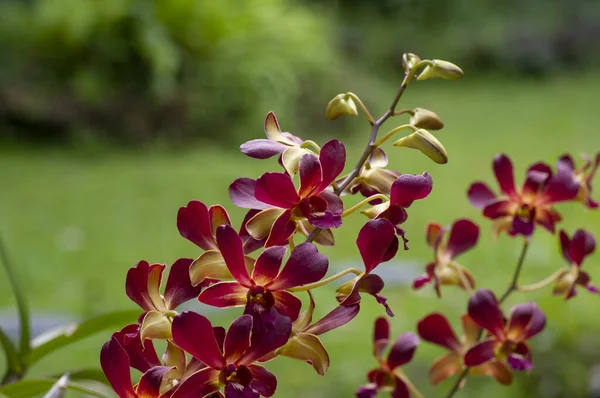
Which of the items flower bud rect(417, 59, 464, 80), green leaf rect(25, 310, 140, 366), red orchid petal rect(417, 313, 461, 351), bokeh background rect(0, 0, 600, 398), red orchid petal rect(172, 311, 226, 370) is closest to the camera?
red orchid petal rect(172, 311, 226, 370)

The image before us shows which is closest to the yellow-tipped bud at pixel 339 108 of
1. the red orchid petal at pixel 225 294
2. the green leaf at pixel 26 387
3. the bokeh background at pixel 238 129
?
the red orchid petal at pixel 225 294

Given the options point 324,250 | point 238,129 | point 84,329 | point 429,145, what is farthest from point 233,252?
point 238,129

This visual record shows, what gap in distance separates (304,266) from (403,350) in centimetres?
21

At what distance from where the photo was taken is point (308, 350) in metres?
0.44

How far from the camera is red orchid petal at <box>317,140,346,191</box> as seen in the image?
0.43m

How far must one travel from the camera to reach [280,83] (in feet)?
15.2

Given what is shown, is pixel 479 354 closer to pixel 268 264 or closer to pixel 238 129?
pixel 268 264

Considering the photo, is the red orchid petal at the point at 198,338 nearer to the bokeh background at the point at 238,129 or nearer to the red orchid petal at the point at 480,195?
the red orchid petal at the point at 480,195

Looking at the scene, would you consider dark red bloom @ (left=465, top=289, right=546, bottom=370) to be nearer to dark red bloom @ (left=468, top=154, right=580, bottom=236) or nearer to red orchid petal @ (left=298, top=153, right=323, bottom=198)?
dark red bloom @ (left=468, top=154, right=580, bottom=236)

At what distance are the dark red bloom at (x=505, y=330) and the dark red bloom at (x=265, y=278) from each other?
188mm

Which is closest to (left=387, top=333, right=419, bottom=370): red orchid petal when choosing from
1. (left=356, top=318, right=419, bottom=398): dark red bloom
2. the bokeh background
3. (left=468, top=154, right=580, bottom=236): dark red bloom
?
(left=356, top=318, right=419, bottom=398): dark red bloom

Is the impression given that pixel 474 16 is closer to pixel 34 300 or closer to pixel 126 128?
pixel 126 128

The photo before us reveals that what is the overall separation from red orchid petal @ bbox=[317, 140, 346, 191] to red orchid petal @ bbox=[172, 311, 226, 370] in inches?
3.7

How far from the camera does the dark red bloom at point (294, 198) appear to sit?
1.41 feet
